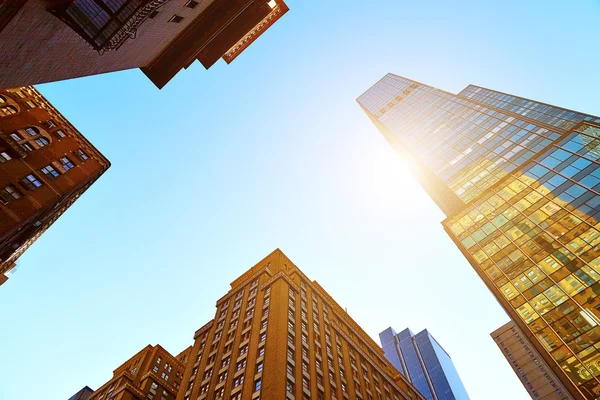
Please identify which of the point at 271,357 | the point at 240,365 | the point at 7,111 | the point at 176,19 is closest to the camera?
the point at 176,19

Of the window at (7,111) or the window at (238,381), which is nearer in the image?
the window at (238,381)

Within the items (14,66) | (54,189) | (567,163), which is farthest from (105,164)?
(567,163)

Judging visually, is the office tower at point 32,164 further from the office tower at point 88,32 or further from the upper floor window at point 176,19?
the upper floor window at point 176,19

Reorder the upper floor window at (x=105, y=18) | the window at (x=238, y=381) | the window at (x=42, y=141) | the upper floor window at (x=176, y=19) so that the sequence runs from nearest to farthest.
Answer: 1. the upper floor window at (x=105, y=18)
2. the upper floor window at (x=176, y=19)
3. the window at (x=238, y=381)
4. the window at (x=42, y=141)

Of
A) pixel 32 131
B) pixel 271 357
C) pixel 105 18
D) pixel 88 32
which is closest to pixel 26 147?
pixel 32 131

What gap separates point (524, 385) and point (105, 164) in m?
109

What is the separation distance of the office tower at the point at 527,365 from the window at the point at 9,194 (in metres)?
92.7

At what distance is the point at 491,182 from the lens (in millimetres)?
49312

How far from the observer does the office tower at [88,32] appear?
484 inches

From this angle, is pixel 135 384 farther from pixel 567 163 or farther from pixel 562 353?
pixel 567 163

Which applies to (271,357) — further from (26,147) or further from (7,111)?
(7,111)

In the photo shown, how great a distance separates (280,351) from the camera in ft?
122

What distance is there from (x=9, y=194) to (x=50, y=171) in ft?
22.4

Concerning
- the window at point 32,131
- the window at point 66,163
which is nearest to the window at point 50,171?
the window at point 66,163
